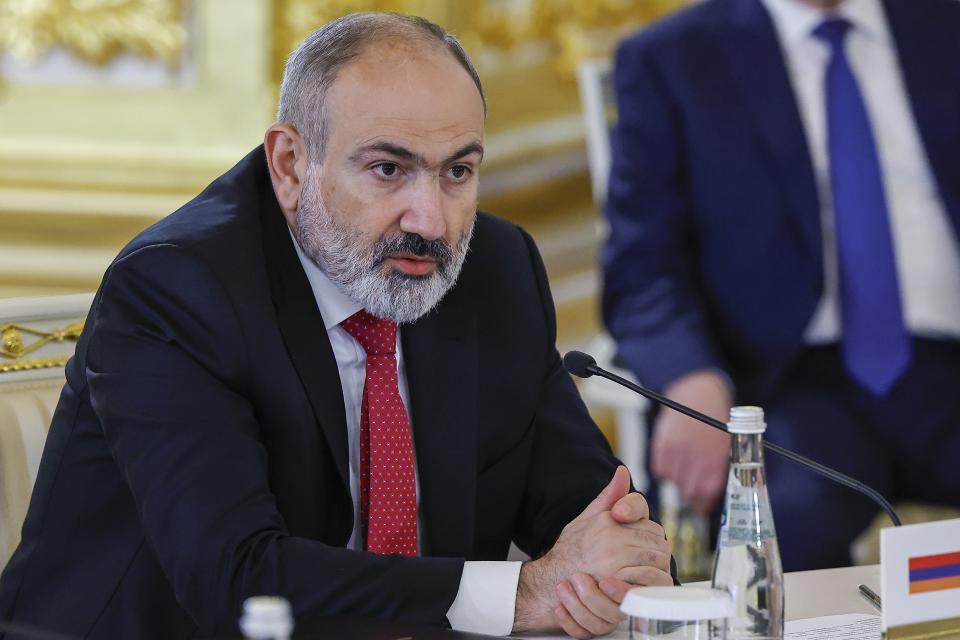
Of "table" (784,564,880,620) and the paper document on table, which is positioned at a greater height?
"table" (784,564,880,620)

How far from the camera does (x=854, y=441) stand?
2.72 meters

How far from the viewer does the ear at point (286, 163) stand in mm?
1820

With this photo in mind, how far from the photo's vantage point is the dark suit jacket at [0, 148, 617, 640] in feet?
5.04

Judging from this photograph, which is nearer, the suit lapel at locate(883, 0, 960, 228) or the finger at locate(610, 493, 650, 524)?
the finger at locate(610, 493, 650, 524)

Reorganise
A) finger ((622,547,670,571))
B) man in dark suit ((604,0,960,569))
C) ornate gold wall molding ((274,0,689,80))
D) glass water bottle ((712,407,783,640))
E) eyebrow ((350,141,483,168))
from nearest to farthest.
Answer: glass water bottle ((712,407,783,640)) → finger ((622,547,670,571)) → eyebrow ((350,141,483,168)) → man in dark suit ((604,0,960,569)) → ornate gold wall molding ((274,0,689,80))

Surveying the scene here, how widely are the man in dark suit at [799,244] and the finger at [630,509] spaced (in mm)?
999

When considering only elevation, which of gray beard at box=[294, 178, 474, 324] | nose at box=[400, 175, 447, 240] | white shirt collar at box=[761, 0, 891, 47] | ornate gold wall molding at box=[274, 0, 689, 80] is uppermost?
ornate gold wall molding at box=[274, 0, 689, 80]

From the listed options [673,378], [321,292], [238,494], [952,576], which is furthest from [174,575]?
[673,378]

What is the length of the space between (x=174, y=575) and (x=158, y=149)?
7.67 ft

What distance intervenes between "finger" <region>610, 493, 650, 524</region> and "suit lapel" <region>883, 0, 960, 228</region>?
1420mm

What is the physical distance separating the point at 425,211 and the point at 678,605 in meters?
0.64

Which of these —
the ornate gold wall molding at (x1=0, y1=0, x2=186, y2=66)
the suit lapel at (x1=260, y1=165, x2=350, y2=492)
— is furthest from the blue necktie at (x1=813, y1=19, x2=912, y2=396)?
the ornate gold wall molding at (x1=0, y1=0, x2=186, y2=66)

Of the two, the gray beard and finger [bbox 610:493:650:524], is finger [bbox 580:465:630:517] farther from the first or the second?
the gray beard

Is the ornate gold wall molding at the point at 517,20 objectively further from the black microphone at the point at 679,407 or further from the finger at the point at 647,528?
the finger at the point at 647,528
